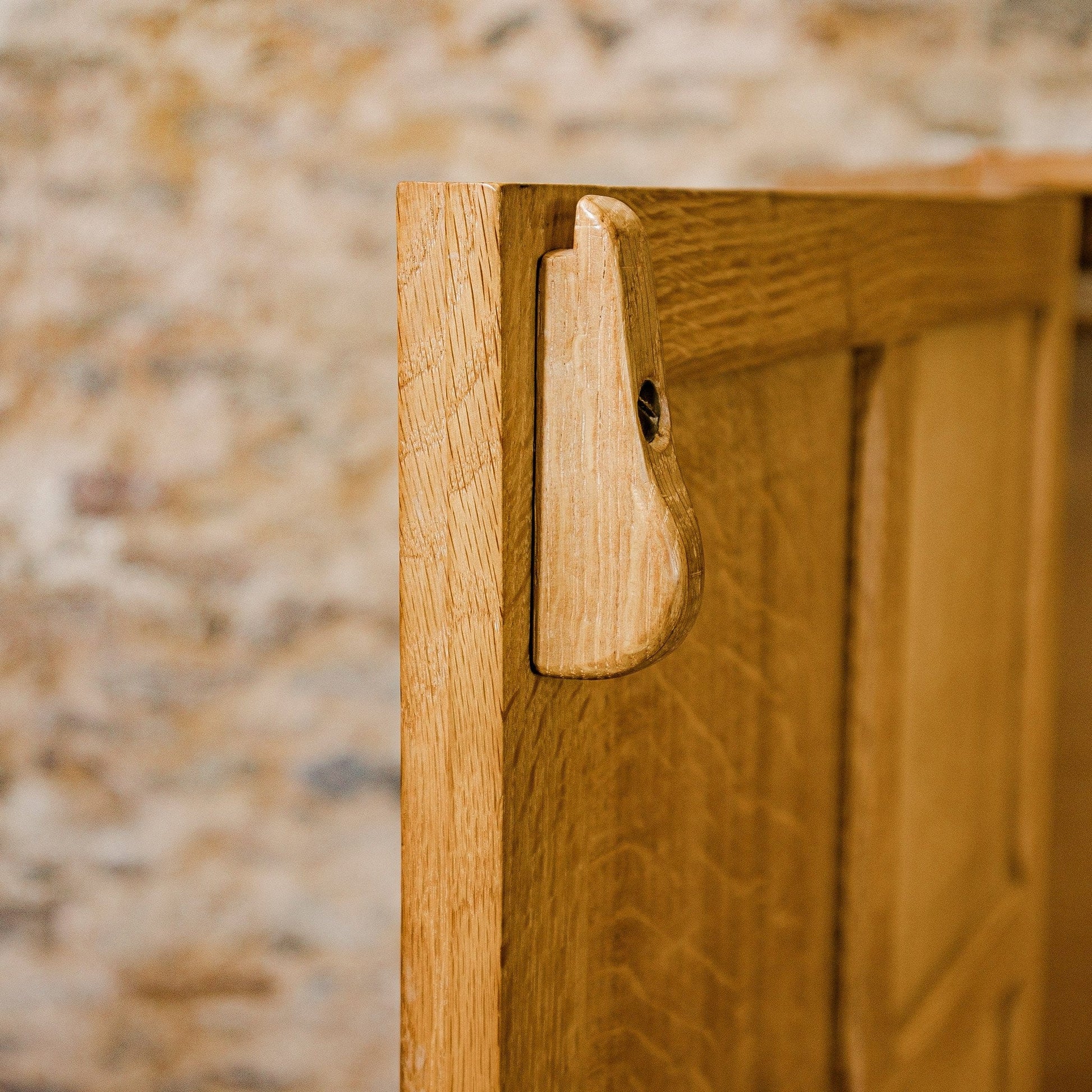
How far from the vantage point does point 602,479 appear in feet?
1.26

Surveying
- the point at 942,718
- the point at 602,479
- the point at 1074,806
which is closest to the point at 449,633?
the point at 602,479

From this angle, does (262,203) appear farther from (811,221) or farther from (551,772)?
(551,772)

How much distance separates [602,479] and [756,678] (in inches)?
9.8

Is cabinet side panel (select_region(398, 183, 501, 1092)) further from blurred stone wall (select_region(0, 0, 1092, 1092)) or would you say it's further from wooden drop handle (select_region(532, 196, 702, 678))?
blurred stone wall (select_region(0, 0, 1092, 1092))

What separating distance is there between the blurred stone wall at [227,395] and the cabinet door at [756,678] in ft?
2.42

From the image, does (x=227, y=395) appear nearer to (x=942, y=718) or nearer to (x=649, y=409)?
(x=942, y=718)

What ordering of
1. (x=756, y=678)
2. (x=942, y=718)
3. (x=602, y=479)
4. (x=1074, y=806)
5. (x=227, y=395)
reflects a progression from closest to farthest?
(x=602, y=479)
(x=756, y=678)
(x=942, y=718)
(x=1074, y=806)
(x=227, y=395)

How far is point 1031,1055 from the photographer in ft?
3.82

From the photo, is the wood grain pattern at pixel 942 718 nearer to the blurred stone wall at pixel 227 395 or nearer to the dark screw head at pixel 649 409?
the dark screw head at pixel 649 409

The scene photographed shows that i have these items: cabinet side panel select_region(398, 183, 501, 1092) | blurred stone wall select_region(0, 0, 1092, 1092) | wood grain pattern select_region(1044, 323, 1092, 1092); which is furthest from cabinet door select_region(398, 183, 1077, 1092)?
blurred stone wall select_region(0, 0, 1092, 1092)

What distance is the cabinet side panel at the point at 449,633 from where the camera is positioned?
0.37 meters

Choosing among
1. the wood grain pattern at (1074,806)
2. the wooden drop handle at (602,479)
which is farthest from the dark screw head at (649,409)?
the wood grain pattern at (1074,806)

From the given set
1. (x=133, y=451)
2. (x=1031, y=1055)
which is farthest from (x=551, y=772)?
(x=133, y=451)

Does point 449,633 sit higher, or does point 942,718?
point 449,633
